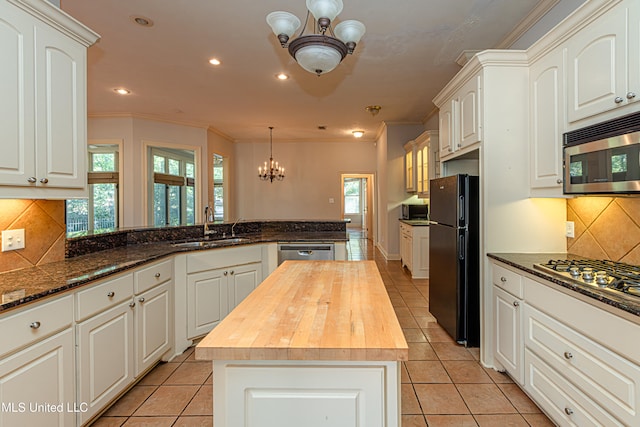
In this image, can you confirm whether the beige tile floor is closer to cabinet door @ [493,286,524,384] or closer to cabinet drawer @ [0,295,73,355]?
cabinet door @ [493,286,524,384]

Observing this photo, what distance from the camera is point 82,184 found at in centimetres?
201

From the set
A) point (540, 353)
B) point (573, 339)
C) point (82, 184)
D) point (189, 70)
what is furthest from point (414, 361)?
point (189, 70)

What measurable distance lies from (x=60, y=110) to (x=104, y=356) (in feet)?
4.59

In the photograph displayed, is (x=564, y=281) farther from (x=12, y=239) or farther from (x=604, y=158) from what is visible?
(x=12, y=239)

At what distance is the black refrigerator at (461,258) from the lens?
274 centimetres

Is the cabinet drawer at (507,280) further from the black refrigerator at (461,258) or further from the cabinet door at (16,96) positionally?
the cabinet door at (16,96)

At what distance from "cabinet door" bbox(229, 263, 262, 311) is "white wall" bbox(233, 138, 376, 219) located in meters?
5.22

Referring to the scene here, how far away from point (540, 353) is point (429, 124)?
4.99 m

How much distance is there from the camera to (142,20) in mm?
2916

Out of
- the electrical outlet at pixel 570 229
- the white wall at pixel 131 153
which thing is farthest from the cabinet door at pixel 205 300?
the white wall at pixel 131 153

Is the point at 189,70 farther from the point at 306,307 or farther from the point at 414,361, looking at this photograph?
the point at 414,361

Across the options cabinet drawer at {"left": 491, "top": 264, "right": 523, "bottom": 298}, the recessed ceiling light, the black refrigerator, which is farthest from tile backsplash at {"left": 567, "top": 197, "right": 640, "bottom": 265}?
the recessed ceiling light

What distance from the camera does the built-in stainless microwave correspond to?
1.52 m

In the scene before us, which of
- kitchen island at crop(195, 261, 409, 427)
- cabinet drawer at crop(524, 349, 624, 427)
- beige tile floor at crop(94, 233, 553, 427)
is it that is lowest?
beige tile floor at crop(94, 233, 553, 427)
